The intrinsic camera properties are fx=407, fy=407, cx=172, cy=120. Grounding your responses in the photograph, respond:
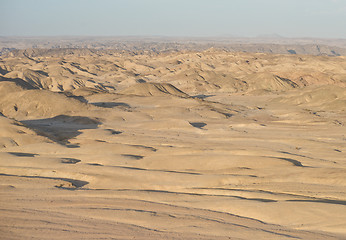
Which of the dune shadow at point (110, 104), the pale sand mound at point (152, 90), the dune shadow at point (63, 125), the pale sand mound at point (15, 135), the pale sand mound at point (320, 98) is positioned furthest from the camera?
the pale sand mound at point (152, 90)

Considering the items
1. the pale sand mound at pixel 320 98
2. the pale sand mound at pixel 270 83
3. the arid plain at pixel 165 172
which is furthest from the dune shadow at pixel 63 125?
the pale sand mound at pixel 270 83

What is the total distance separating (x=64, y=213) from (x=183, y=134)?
19141 millimetres

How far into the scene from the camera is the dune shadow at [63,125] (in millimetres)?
29438

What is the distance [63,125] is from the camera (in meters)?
35.5

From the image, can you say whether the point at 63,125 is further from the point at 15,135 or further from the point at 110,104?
the point at 110,104

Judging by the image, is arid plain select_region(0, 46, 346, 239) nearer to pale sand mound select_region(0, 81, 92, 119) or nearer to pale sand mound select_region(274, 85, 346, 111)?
pale sand mound select_region(0, 81, 92, 119)

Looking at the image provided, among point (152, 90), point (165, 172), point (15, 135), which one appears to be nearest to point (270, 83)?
point (152, 90)

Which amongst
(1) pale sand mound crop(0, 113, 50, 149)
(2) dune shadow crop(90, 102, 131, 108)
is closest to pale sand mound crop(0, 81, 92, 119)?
(2) dune shadow crop(90, 102, 131, 108)

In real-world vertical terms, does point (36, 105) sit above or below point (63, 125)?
above

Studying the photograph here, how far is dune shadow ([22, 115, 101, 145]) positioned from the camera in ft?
96.6

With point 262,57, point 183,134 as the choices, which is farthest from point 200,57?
point 183,134

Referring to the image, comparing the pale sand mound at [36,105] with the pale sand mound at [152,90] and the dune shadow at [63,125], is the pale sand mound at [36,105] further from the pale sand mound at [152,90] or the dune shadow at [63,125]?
the pale sand mound at [152,90]

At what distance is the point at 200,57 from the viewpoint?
118875 millimetres

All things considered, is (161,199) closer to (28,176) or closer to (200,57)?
(28,176)
